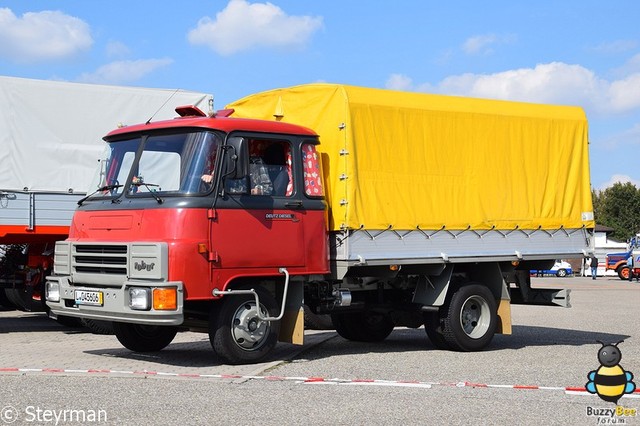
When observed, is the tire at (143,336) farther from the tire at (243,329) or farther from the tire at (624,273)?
the tire at (624,273)

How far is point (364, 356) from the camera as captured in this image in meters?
12.2

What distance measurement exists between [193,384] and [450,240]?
4636mm

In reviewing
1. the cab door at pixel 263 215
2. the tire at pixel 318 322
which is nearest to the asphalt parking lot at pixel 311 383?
the tire at pixel 318 322

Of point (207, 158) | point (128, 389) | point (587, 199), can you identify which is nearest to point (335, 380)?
point (128, 389)

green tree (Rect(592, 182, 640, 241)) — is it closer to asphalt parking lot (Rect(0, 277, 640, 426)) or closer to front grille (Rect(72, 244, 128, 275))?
asphalt parking lot (Rect(0, 277, 640, 426))

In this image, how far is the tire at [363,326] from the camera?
14.2m

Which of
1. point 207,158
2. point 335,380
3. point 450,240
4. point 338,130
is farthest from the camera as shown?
point 450,240

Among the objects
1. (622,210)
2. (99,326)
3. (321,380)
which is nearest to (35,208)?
(99,326)

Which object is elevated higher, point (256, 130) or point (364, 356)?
point (256, 130)

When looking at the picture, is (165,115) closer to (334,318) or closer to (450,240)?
(334,318)

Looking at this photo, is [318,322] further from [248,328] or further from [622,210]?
[622,210]

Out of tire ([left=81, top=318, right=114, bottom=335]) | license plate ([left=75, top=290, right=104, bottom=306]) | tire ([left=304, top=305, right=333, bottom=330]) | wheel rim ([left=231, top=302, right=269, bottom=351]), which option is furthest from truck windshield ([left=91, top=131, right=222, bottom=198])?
tire ([left=304, top=305, right=333, bottom=330])

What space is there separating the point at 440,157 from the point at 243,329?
3.72 m

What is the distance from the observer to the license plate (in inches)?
428
